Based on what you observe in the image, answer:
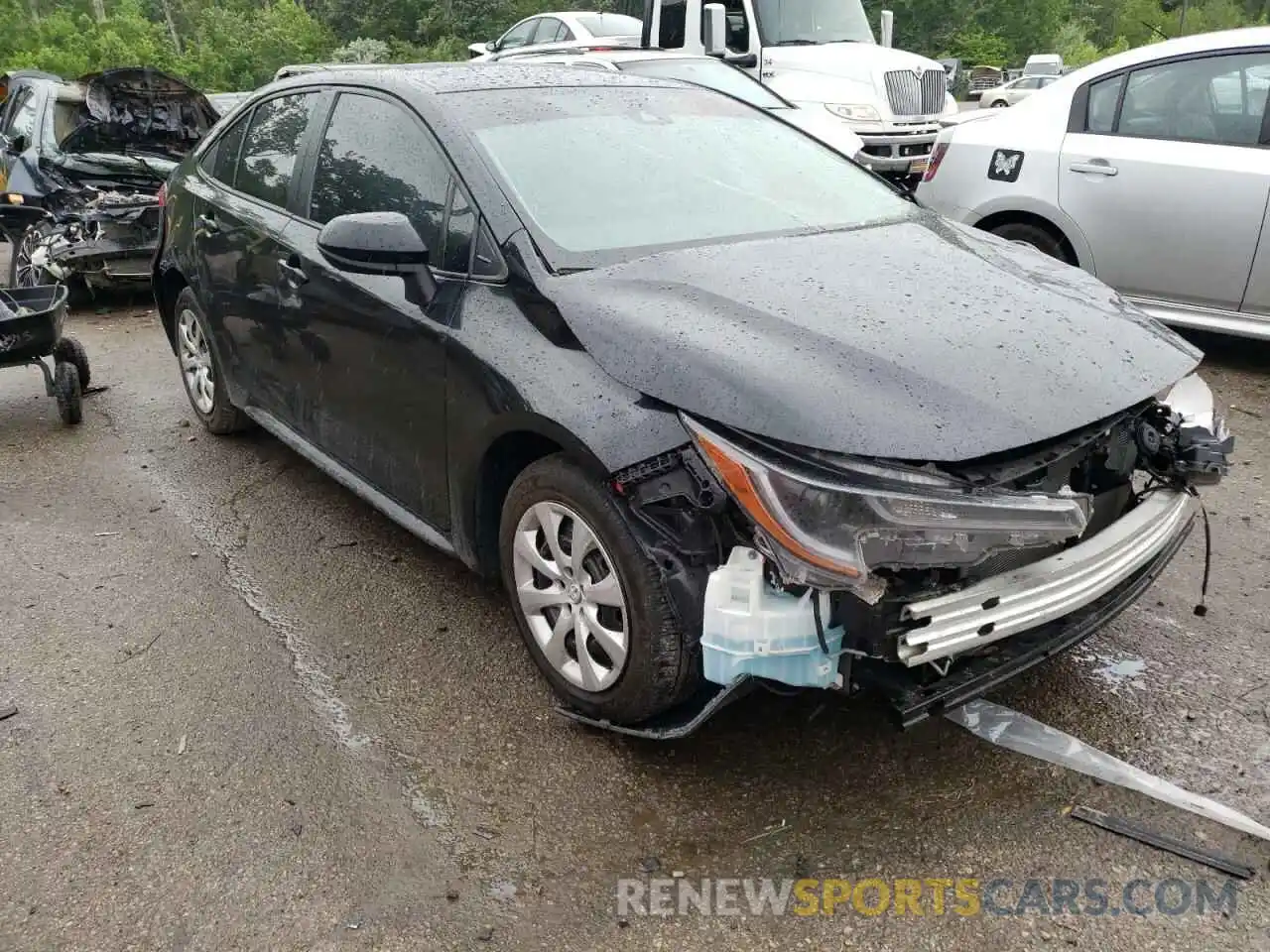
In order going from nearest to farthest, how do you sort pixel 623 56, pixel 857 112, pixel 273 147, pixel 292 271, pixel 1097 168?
pixel 292 271 < pixel 273 147 < pixel 1097 168 < pixel 623 56 < pixel 857 112

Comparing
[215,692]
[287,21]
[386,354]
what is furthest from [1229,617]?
[287,21]

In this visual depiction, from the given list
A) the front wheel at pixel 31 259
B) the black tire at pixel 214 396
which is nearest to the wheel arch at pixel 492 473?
the black tire at pixel 214 396

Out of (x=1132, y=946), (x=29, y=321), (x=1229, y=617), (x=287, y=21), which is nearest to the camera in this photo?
(x=1132, y=946)

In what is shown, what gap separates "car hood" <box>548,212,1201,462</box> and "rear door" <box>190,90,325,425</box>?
1749mm

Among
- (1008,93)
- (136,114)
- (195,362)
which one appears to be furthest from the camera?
(1008,93)

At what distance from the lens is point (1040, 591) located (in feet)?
7.93

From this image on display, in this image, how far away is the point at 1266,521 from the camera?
13.3 feet

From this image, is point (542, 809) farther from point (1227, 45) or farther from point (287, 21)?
point (287, 21)

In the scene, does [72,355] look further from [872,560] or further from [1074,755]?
[1074,755]

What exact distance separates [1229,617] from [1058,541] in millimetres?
1486

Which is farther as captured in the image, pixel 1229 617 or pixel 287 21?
pixel 287 21

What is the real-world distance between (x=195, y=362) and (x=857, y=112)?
22.8 feet

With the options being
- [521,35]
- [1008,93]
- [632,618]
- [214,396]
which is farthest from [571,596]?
[1008,93]

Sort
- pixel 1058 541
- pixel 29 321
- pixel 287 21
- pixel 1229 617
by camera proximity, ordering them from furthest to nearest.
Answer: pixel 287 21, pixel 29 321, pixel 1229 617, pixel 1058 541
